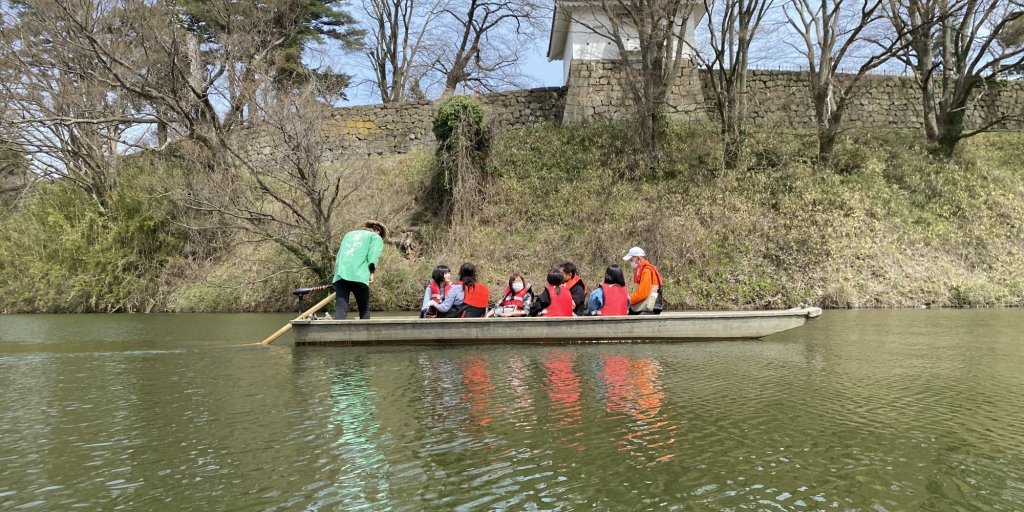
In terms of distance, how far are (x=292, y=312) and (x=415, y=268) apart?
3.50 meters

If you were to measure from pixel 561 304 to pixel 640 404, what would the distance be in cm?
442

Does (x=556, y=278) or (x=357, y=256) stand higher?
(x=357, y=256)

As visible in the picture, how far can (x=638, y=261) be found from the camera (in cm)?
1016

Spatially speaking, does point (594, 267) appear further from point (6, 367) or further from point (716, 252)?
point (6, 367)

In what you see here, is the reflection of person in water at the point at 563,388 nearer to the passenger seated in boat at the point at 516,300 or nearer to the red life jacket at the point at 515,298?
the passenger seated in boat at the point at 516,300

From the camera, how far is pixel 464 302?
1001 cm

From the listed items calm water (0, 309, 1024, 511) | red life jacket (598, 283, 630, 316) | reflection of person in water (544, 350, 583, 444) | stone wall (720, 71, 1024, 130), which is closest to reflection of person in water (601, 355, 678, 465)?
calm water (0, 309, 1024, 511)

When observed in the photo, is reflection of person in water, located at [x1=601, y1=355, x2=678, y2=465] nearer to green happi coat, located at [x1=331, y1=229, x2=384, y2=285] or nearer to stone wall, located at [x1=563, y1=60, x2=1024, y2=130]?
green happi coat, located at [x1=331, y1=229, x2=384, y2=285]

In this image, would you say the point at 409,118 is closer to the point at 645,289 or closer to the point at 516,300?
the point at 516,300

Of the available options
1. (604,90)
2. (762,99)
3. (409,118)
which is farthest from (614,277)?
(409,118)

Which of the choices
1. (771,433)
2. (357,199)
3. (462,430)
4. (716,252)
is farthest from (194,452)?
(357,199)

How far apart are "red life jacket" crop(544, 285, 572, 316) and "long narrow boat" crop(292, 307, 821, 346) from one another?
0.53 m

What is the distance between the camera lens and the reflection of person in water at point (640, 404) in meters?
4.14

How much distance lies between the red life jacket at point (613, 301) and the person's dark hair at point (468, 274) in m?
2.02
